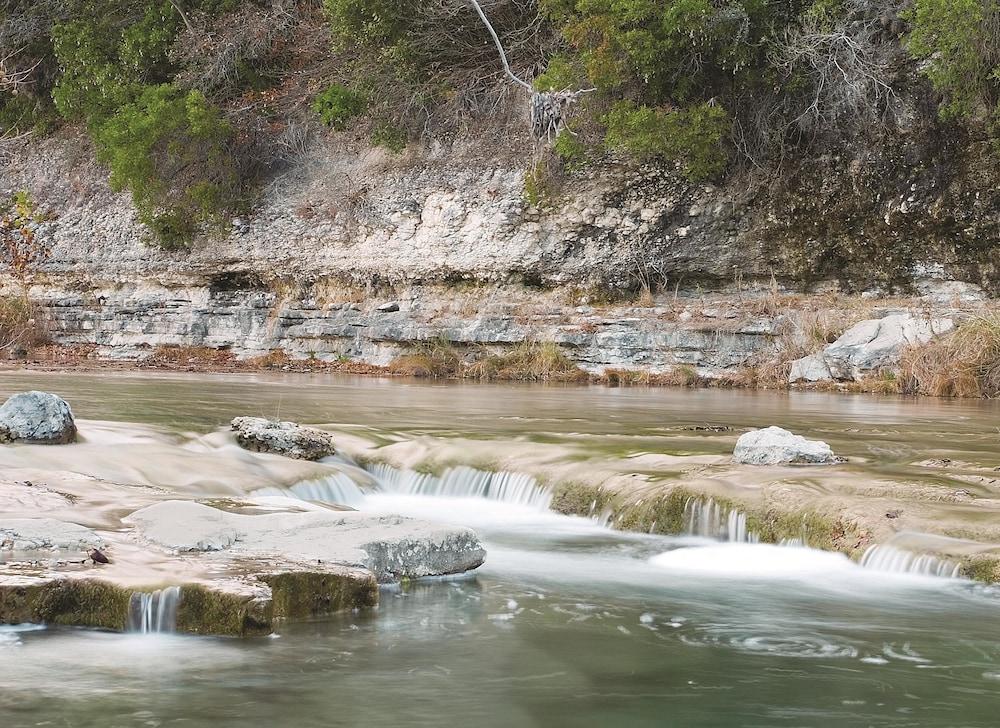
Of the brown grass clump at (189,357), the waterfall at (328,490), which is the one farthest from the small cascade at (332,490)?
the brown grass clump at (189,357)

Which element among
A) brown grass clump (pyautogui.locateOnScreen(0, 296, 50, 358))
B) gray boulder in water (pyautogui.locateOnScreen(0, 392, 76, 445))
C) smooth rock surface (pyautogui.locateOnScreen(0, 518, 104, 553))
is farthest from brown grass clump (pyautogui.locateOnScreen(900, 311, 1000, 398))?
brown grass clump (pyautogui.locateOnScreen(0, 296, 50, 358))

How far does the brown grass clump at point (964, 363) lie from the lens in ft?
44.3

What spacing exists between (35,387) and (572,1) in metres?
10.1

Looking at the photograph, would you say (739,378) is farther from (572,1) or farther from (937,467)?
(937,467)

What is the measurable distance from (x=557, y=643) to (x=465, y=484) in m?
3.72

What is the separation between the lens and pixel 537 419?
10180 millimetres

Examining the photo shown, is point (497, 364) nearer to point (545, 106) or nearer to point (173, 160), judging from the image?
point (545, 106)

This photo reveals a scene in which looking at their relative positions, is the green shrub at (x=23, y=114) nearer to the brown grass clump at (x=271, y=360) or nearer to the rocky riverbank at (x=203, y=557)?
the brown grass clump at (x=271, y=360)

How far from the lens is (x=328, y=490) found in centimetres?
726

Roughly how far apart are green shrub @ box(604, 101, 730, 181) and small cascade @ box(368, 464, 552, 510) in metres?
9.81

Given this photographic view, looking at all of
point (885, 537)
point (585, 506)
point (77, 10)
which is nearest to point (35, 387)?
point (585, 506)

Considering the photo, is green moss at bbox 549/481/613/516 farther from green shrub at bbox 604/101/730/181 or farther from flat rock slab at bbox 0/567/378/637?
green shrub at bbox 604/101/730/181

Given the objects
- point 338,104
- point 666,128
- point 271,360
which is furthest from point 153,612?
point 338,104

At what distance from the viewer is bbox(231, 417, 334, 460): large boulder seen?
7.96 meters
